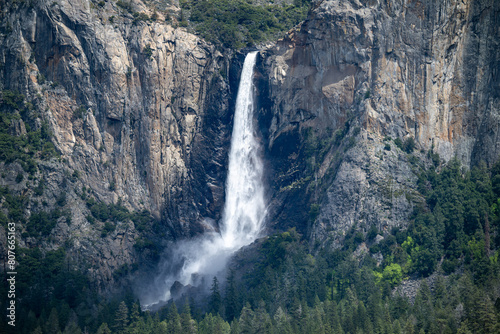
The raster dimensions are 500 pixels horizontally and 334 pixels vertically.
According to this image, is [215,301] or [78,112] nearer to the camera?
[215,301]

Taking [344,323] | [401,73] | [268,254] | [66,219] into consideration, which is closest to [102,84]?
[66,219]

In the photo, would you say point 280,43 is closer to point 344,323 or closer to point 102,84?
point 102,84

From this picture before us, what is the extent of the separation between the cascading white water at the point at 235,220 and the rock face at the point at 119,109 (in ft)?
8.63

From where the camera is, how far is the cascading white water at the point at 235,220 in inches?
7224

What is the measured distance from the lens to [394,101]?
17138 centimetres

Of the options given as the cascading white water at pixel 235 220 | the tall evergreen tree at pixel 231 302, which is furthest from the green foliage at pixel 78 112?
the tall evergreen tree at pixel 231 302

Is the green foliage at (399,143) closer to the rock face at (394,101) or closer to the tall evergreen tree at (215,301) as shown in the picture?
the rock face at (394,101)

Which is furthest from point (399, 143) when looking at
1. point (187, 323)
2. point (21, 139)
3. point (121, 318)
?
point (21, 139)

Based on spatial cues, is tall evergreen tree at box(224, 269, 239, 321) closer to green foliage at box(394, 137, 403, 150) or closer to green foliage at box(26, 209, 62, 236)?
green foliage at box(26, 209, 62, 236)

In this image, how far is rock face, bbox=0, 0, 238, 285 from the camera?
180000 mm

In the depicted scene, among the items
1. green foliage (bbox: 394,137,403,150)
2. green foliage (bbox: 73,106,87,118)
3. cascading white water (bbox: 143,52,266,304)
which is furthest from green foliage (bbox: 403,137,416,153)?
green foliage (bbox: 73,106,87,118)

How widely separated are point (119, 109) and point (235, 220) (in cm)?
3353

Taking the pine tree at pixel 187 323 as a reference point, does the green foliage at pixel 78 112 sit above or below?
above

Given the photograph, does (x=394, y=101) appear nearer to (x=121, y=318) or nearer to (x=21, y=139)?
(x=121, y=318)
